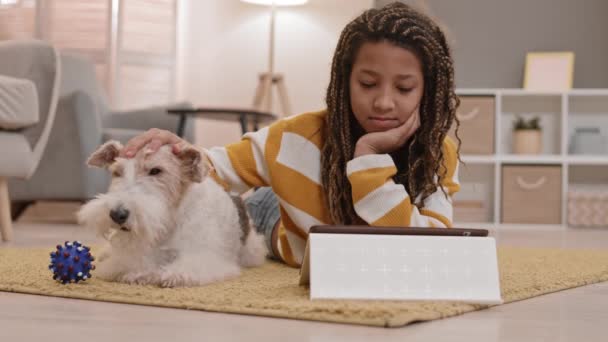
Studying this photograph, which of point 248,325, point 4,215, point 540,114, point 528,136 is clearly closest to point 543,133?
point 540,114

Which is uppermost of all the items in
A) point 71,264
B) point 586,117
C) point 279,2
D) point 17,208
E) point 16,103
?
point 279,2

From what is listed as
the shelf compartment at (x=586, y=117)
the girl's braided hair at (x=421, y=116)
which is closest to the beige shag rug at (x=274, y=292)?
the girl's braided hair at (x=421, y=116)

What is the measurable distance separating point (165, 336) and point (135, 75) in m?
4.56

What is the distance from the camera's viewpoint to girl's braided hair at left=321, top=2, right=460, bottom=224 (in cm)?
145

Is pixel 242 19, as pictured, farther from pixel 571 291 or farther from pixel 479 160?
pixel 571 291

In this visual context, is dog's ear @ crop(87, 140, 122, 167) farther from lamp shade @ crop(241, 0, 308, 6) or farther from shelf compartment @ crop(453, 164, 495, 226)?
lamp shade @ crop(241, 0, 308, 6)

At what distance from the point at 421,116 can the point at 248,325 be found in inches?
27.9

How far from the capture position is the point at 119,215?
1.19 metres

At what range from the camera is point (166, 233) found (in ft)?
4.34

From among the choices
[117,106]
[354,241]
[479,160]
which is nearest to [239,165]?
[354,241]

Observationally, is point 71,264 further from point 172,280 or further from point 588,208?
point 588,208

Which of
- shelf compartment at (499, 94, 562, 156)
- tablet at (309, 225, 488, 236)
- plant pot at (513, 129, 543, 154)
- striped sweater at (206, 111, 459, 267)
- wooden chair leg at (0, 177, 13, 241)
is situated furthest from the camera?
shelf compartment at (499, 94, 562, 156)

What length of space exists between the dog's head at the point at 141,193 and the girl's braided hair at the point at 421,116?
0.30m

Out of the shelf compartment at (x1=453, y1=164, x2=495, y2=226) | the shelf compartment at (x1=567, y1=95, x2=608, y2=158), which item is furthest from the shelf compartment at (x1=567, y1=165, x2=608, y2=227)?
the shelf compartment at (x1=453, y1=164, x2=495, y2=226)
